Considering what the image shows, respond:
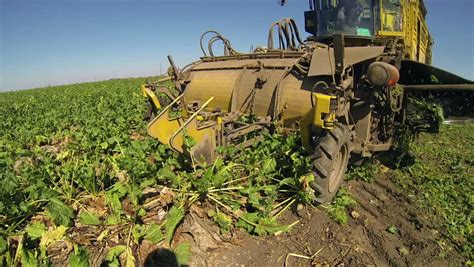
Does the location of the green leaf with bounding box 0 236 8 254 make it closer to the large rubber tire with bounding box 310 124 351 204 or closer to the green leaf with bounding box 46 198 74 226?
the green leaf with bounding box 46 198 74 226

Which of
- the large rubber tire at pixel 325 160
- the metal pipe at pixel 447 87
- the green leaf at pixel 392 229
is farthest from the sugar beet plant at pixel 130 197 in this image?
the metal pipe at pixel 447 87

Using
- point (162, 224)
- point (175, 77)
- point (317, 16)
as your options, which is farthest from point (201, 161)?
point (317, 16)

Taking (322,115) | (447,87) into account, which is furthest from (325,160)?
(447,87)

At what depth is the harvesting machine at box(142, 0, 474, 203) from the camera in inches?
161

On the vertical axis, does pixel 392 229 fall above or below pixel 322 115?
below

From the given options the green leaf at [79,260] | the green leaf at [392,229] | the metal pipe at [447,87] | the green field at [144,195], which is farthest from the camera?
the metal pipe at [447,87]

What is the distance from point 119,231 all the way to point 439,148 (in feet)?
20.1

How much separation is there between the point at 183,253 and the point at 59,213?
114cm

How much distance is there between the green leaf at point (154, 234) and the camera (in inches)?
121

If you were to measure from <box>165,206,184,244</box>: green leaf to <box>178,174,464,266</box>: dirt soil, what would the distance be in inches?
4.7

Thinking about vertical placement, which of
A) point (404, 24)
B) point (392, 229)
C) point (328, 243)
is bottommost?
point (392, 229)

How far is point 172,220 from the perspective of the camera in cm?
323

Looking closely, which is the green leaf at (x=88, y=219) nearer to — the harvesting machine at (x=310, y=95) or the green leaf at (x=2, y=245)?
the green leaf at (x=2, y=245)

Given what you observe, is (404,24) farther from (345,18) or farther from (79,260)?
(79,260)
